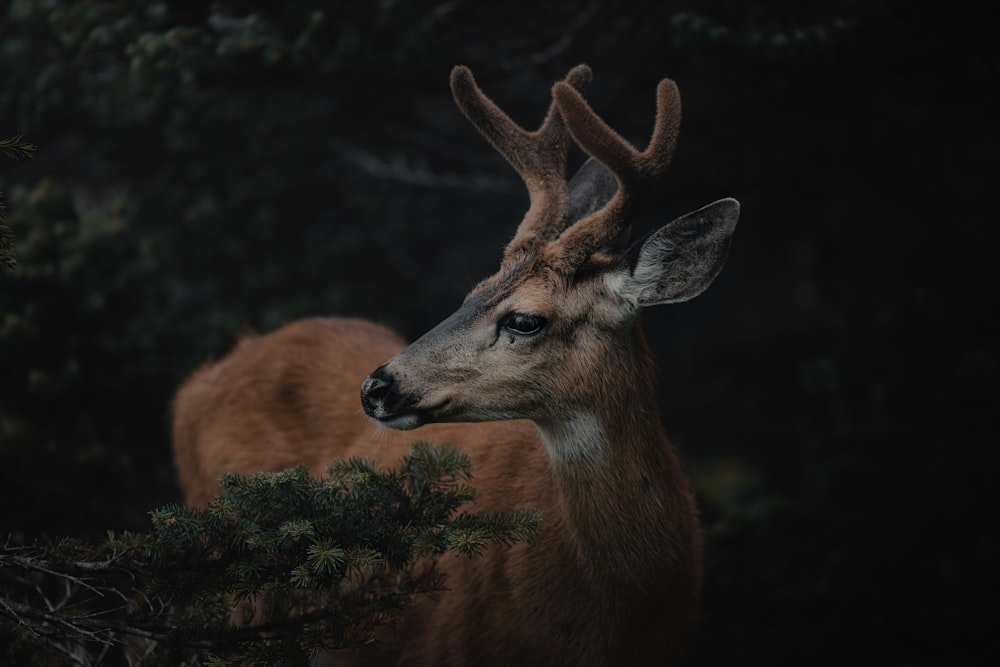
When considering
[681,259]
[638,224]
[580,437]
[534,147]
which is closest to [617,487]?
[580,437]

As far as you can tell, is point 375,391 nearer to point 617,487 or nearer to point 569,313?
point 569,313

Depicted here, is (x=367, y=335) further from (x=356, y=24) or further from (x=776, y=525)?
(x=776, y=525)

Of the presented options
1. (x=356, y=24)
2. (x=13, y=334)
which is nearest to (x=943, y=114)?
(x=356, y=24)

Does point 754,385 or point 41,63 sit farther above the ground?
point 41,63

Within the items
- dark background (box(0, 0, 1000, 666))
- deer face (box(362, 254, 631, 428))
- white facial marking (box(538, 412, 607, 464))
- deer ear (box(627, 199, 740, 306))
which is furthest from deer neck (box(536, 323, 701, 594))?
dark background (box(0, 0, 1000, 666))

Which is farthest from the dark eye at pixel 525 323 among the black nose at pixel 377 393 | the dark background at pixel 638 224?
the dark background at pixel 638 224

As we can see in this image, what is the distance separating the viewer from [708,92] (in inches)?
235

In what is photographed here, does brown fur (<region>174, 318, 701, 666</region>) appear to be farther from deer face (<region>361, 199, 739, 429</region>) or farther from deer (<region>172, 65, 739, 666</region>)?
deer face (<region>361, 199, 739, 429</region>)

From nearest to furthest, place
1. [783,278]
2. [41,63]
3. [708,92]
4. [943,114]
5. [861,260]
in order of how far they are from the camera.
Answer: [943,114], [708,92], [41,63], [861,260], [783,278]

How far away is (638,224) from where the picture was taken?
7.73m

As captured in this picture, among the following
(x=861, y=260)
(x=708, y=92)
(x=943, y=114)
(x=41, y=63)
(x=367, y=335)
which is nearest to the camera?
(x=367, y=335)

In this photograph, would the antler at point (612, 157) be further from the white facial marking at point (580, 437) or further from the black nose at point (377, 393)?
the black nose at point (377, 393)

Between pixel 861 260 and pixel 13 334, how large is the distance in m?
5.50

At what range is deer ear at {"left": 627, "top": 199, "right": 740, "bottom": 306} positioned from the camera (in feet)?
11.3
